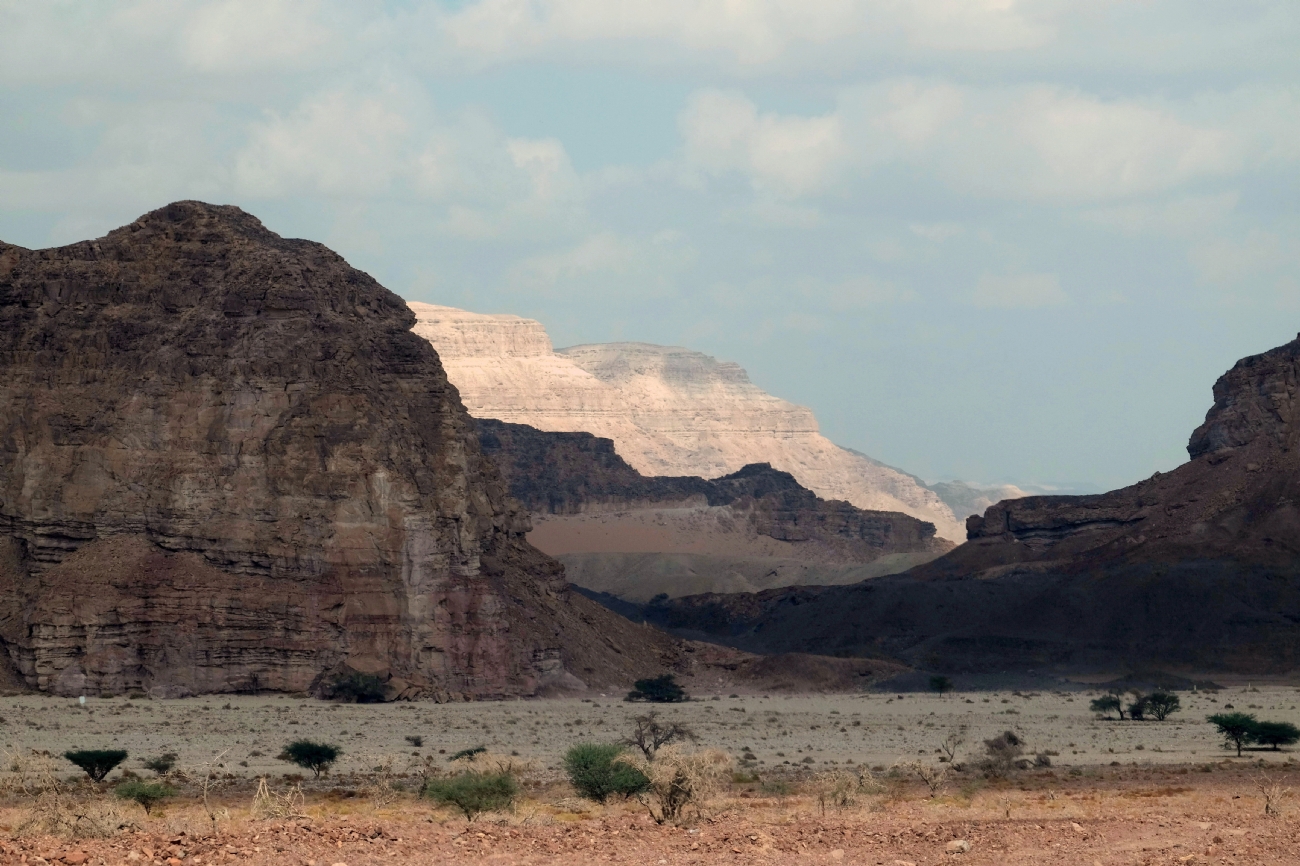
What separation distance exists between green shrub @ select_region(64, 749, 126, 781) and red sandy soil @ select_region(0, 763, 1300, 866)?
33.5 ft

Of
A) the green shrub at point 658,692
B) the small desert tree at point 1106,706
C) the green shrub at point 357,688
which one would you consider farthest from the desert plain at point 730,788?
the green shrub at point 658,692

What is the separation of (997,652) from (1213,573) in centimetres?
1438

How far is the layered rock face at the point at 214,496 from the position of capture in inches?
2515

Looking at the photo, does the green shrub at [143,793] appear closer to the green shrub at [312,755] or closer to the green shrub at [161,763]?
the green shrub at [161,763]

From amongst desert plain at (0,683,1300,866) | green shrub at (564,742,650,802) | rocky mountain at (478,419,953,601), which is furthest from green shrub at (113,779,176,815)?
rocky mountain at (478,419,953,601)

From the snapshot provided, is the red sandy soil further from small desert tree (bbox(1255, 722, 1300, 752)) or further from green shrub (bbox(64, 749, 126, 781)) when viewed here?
small desert tree (bbox(1255, 722, 1300, 752))

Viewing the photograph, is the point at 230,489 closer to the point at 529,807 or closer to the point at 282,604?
the point at 282,604

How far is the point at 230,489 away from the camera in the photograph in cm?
6662

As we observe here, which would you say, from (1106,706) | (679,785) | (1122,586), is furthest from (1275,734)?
(1122,586)

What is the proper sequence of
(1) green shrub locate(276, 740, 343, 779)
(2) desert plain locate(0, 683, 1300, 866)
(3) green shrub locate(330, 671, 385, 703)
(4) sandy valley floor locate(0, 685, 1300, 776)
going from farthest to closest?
(3) green shrub locate(330, 671, 385, 703) → (4) sandy valley floor locate(0, 685, 1300, 776) → (1) green shrub locate(276, 740, 343, 779) → (2) desert plain locate(0, 683, 1300, 866)

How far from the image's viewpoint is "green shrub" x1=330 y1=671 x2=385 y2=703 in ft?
209

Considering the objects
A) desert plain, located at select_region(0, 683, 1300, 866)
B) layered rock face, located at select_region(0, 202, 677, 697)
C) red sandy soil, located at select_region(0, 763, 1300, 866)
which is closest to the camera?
red sandy soil, located at select_region(0, 763, 1300, 866)

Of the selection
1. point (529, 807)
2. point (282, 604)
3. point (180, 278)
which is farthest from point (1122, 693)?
point (529, 807)

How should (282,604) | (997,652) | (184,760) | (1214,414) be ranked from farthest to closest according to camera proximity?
1. (1214,414)
2. (997,652)
3. (282,604)
4. (184,760)
